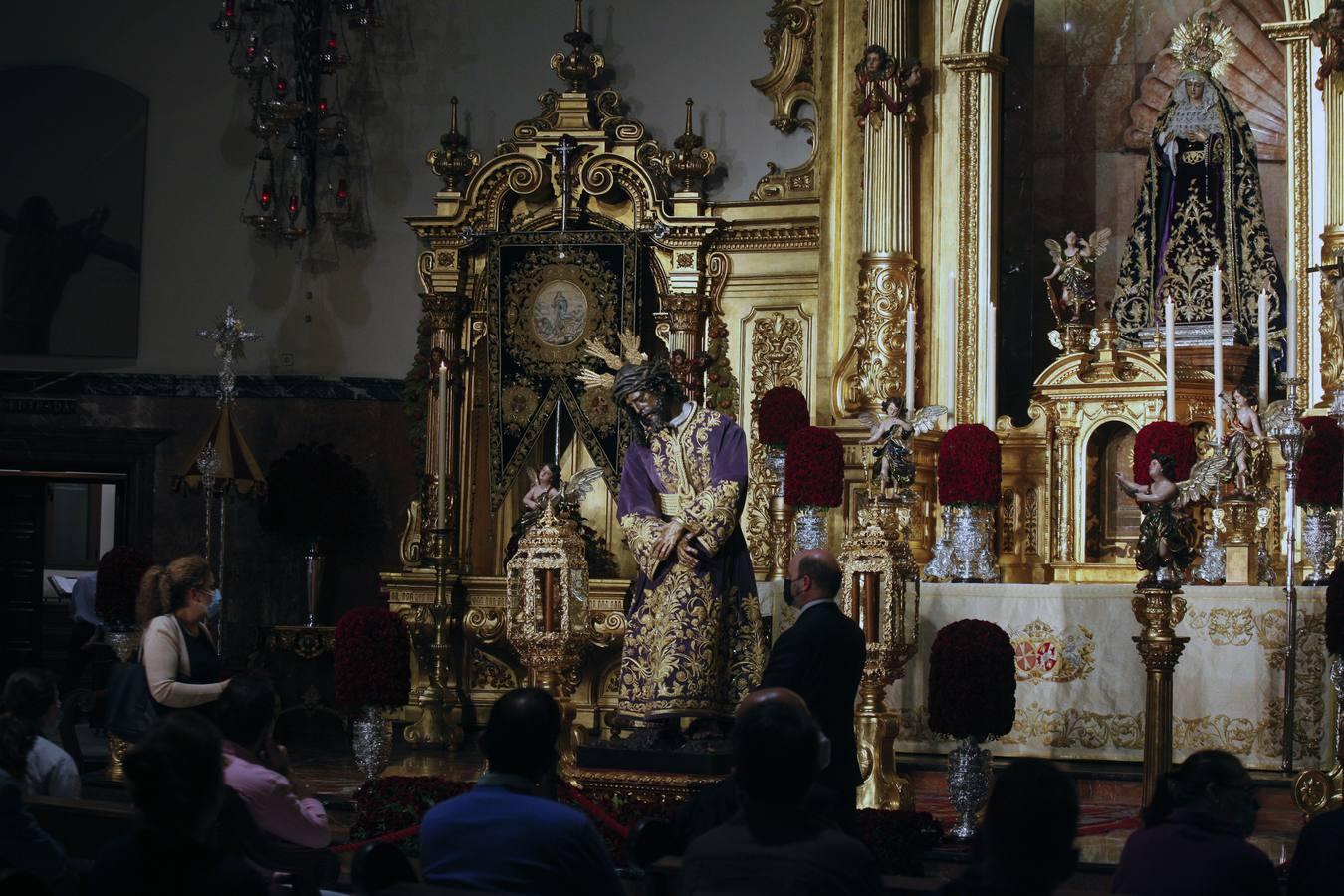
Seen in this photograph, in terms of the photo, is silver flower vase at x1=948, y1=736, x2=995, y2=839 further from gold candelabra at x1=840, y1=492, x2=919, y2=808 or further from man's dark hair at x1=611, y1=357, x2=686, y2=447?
man's dark hair at x1=611, y1=357, x2=686, y2=447

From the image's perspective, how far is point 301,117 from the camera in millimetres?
13453

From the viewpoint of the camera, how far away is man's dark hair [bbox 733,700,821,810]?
3.80 m

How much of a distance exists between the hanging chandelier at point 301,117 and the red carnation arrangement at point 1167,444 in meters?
6.40

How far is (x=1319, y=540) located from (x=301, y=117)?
304 inches

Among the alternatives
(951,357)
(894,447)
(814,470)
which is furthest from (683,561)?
(951,357)

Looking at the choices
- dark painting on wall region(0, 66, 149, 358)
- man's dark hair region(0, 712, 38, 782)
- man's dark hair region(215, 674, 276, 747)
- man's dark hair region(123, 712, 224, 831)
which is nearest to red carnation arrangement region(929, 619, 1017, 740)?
man's dark hair region(215, 674, 276, 747)

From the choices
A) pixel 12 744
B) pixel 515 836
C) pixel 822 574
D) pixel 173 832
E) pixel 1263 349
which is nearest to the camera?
pixel 173 832

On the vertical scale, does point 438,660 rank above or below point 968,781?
above

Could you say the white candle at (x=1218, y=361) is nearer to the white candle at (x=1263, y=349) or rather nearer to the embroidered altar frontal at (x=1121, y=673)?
the white candle at (x=1263, y=349)

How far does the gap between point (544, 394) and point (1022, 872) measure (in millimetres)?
9653

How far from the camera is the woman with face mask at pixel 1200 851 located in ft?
13.1

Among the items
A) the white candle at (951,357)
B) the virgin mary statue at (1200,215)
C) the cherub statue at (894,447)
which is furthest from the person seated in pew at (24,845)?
the virgin mary statue at (1200,215)

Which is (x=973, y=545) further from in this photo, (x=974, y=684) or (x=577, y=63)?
(x=577, y=63)

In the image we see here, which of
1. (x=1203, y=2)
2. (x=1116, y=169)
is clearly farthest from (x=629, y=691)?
(x=1203, y=2)
